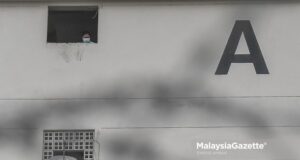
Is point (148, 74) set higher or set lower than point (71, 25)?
lower

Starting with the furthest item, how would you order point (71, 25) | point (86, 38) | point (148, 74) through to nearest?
1. point (71, 25)
2. point (86, 38)
3. point (148, 74)

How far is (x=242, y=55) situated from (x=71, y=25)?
3.53 meters

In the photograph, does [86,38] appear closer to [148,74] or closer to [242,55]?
[148,74]

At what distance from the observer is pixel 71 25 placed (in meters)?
15.2

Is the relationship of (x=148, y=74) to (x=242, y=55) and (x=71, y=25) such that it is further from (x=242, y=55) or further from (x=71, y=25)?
(x=71, y=25)

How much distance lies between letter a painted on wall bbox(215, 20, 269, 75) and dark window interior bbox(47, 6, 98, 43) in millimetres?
2601

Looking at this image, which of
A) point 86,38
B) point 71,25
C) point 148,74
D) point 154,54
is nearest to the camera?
point 148,74

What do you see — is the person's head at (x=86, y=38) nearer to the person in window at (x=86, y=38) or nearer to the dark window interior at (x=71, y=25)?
the person in window at (x=86, y=38)

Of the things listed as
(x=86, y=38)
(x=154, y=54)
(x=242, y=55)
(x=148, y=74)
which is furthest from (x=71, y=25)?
(x=242, y=55)

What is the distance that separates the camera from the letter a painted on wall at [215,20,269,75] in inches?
554

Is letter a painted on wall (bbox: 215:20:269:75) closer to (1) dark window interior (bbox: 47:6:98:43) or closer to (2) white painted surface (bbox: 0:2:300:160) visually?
(2) white painted surface (bbox: 0:2:300:160)

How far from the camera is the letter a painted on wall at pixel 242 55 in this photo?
14078 millimetres

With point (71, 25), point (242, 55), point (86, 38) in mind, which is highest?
point (71, 25)

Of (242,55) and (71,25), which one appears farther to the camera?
(71,25)
